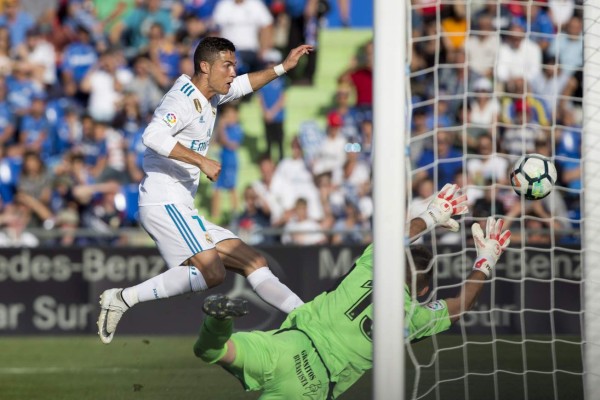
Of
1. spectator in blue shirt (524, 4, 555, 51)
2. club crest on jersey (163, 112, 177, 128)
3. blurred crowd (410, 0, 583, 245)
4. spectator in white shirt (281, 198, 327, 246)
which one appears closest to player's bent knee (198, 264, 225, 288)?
club crest on jersey (163, 112, 177, 128)

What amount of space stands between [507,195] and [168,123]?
6.18 m

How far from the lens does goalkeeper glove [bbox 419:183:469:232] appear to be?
7402 mm

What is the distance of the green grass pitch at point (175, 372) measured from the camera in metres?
9.09

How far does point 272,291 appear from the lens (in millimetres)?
8758

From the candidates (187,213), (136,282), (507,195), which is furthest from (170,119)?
(507,195)

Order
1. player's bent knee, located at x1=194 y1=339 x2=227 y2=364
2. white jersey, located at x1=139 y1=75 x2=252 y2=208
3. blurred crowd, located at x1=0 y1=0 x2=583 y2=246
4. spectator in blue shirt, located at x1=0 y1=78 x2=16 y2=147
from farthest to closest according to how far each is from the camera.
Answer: spectator in blue shirt, located at x1=0 y1=78 x2=16 y2=147, blurred crowd, located at x1=0 y1=0 x2=583 y2=246, white jersey, located at x1=139 y1=75 x2=252 y2=208, player's bent knee, located at x1=194 y1=339 x2=227 y2=364

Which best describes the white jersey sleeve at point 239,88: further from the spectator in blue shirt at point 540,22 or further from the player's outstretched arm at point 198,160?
the spectator in blue shirt at point 540,22

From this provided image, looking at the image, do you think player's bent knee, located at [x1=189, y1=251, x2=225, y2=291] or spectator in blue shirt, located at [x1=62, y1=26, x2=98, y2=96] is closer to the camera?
player's bent knee, located at [x1=189, y1=251, x2=225, y2=291]

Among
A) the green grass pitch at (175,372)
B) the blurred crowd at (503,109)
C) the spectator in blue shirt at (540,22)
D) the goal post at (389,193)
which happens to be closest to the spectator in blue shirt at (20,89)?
the green grass pitch at (175,372)

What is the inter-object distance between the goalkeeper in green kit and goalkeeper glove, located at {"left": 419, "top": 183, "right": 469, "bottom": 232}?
0.58 metres

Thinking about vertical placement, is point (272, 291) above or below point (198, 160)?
below

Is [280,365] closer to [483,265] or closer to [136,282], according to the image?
[483,265]

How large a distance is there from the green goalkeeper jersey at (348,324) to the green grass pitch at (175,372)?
1.14 metres

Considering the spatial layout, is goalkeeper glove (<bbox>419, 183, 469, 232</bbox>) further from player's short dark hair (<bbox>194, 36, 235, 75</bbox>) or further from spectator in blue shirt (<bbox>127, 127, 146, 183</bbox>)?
spectator in blue shirt (<bbox>127, 127, 146, 183</bbox>)
